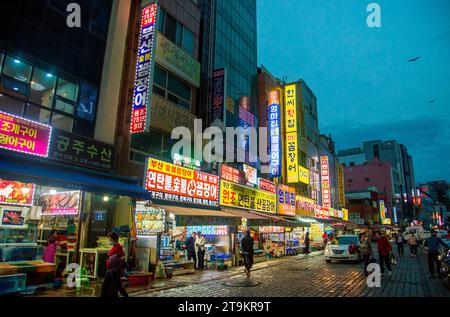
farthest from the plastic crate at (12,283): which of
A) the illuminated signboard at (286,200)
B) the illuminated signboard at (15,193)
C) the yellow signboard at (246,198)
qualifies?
the illuminated signboard at (286,200)

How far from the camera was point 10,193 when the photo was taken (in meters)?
11.9

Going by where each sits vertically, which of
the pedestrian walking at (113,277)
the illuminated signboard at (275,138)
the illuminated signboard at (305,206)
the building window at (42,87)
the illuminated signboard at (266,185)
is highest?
the illuminated signboard at (275,138)

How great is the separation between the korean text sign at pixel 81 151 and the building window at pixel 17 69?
8.13 ft

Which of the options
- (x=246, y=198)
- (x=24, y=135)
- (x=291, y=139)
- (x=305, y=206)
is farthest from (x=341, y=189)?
(x=24, y=135)

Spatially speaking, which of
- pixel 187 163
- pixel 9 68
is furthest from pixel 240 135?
pixel 9 68

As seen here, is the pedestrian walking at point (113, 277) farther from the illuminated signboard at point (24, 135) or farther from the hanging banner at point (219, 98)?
the hanging banner at point (219, 98)

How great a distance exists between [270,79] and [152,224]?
2163cm

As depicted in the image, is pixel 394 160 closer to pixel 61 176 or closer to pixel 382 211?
pixel 382 211

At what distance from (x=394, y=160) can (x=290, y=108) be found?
10442 cm

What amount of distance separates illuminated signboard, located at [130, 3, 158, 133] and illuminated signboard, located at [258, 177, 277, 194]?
44.1 feet

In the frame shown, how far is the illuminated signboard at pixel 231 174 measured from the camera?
20.8 meters

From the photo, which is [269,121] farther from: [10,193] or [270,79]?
[10,193]

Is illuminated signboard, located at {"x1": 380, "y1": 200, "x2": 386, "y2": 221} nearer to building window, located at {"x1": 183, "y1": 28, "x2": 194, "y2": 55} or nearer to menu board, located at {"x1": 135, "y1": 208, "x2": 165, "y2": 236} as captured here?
building window, located at {"x1": 183, "y1": 28, "x2": 194, "y2": 55}

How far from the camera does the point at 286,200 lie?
3006cm
